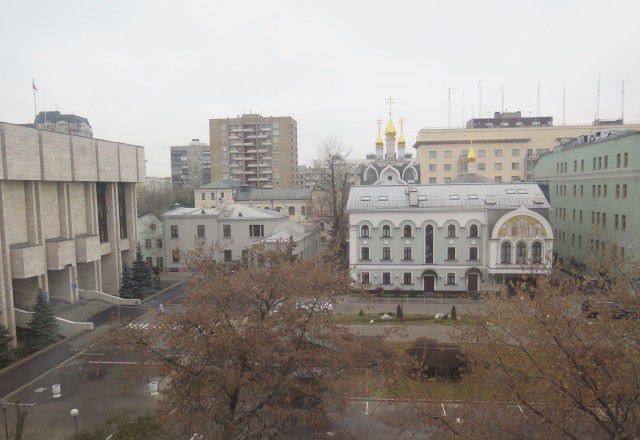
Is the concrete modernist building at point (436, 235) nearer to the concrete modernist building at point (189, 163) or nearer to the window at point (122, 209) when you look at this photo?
the window at point (122, 209)

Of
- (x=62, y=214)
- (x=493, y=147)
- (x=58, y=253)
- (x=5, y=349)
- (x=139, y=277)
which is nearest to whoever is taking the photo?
(x=5, y=349)

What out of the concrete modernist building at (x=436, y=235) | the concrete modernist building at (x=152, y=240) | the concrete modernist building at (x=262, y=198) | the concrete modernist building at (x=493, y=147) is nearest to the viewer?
the concrete modernist building at (x=436, y=235)

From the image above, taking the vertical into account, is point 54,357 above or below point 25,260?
below

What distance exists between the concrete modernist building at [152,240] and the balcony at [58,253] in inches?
591

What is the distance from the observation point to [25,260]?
24.9 meters

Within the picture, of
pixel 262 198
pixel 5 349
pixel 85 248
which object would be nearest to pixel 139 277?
pixel 85 248

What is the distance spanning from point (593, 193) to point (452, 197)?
1155 cm

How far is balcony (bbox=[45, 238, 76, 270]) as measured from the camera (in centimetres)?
2761

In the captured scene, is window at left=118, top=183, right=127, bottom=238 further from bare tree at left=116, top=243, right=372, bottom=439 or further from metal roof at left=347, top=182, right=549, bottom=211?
bare tree at left=116, top=243, right=372, bottom=439

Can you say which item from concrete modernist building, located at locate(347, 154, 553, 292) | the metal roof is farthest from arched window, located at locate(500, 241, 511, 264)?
the metal roof

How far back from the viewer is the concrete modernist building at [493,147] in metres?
68.8

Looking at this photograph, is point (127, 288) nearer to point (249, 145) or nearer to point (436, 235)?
point (436, 235)

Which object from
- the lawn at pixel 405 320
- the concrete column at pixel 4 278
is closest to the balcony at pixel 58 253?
the concrete column at pixel 4 278

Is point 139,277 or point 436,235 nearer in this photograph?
point 436,235
